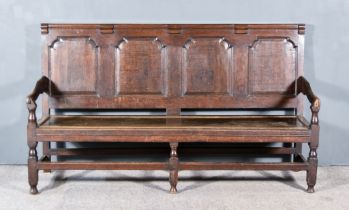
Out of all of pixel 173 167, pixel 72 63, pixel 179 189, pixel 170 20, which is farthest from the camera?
pixel 170 20

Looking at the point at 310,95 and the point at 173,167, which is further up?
the point at 310,95

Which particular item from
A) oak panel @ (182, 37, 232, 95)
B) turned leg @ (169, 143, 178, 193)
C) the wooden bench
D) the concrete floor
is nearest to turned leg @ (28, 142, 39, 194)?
the concrete floor

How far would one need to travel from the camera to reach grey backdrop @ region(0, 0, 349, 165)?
4047 mm

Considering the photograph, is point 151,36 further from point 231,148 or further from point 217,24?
point 231,148

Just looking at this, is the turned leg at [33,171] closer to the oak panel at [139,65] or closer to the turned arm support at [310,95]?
the oak panel at [139,65]

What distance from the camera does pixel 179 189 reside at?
12.2 feet

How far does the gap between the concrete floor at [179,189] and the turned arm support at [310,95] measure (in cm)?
54

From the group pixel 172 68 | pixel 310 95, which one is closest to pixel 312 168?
pixel 310 95

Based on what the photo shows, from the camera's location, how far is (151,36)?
13.0 ft

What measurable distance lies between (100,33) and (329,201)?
6.51ft

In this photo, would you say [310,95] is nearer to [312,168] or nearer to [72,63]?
[312,168]

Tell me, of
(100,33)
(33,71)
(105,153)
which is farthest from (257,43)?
(33,71)

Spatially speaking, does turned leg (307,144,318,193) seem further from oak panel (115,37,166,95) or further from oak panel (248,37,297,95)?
oak panel (115,37,166,95)

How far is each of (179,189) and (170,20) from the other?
1271mm
